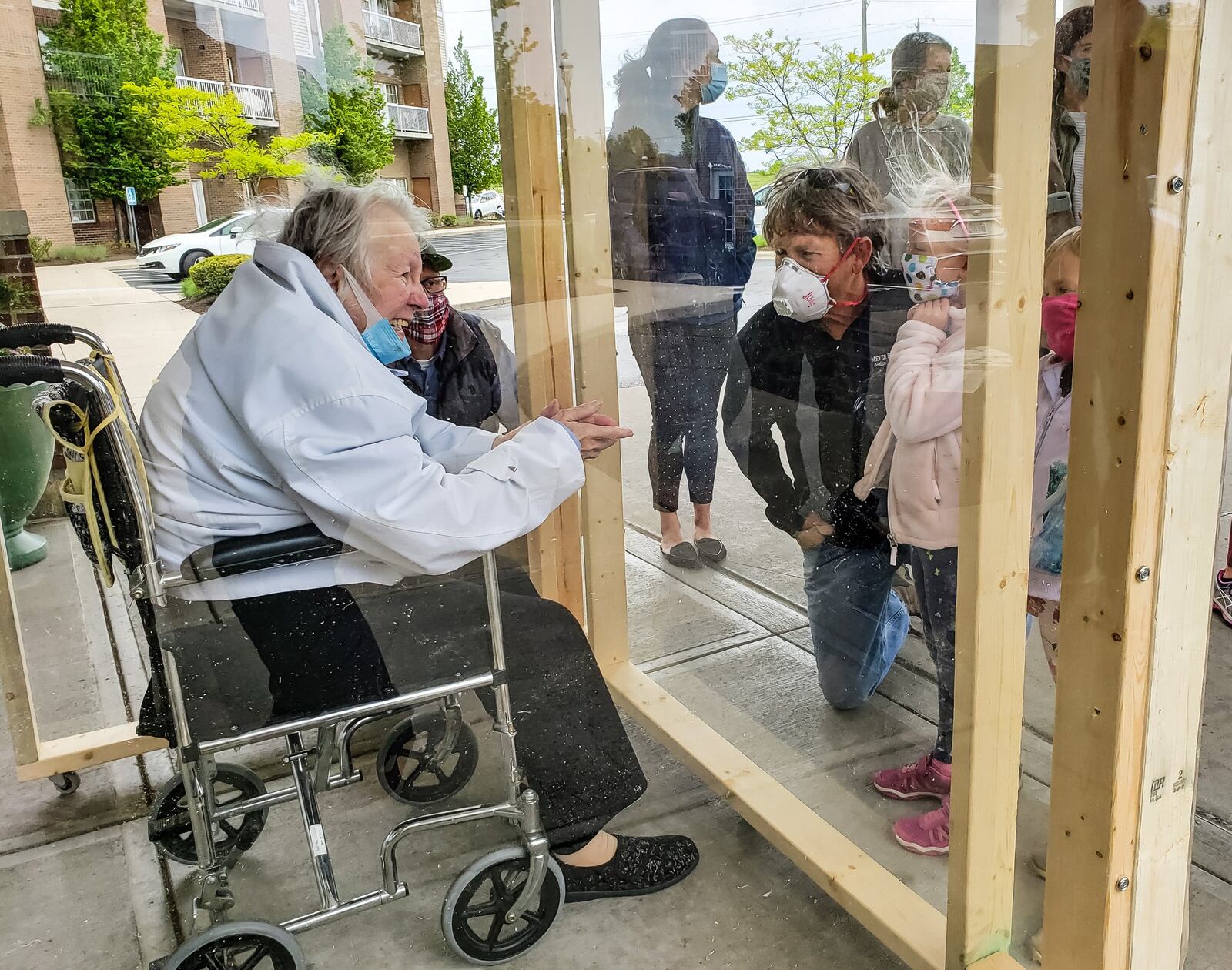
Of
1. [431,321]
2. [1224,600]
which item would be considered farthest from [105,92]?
[1224,600]

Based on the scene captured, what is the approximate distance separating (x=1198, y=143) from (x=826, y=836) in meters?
1.36

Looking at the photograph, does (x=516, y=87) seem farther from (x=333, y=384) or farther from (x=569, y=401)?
(x=333, y=384)

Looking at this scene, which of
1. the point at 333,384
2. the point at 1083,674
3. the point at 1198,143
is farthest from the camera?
the point at 333,384

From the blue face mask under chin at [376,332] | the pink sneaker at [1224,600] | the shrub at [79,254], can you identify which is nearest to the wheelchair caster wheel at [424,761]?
the blue face mask under chin at [376,332]

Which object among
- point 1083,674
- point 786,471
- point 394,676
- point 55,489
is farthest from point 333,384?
point 1083,674

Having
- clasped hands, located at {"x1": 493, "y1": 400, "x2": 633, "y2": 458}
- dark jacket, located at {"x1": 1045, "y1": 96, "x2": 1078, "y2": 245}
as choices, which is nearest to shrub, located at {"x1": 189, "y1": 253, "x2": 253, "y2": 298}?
clasped hands, located at {"x1": 493, "y1": 400, "x2": 633, "y2": 458}

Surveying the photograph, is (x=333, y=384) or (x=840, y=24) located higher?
(x=840, y=24)

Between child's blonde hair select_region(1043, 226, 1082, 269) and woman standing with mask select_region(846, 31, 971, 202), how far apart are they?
149 millimetres

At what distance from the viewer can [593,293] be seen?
90.6 inches

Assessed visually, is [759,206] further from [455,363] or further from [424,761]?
[424,761]

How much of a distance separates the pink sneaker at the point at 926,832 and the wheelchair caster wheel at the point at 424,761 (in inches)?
36.7

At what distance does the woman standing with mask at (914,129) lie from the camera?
4.61 feet

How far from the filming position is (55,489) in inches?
77.1

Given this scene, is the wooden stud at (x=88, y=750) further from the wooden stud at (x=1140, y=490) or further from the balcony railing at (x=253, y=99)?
the wooden stud at (x=1140, y=490)
